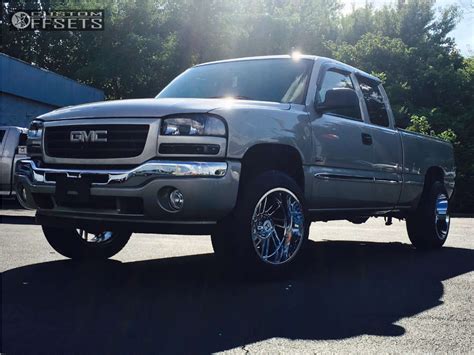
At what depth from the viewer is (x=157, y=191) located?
4.64 meters

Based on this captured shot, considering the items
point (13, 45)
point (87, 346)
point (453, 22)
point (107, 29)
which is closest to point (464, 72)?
point (453, 22)

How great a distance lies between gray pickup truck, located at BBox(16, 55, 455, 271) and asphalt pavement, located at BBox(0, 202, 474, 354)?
1.38 feet

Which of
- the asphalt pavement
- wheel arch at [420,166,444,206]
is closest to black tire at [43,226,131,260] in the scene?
the asphalt pavement

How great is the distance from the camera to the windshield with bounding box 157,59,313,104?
A: 19.7 ft

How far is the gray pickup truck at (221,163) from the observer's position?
4.73 m

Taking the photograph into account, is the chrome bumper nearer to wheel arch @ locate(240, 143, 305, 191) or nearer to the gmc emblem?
the gmc emblem

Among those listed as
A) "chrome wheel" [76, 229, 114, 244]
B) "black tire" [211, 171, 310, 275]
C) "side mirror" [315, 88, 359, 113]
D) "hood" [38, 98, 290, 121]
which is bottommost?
"chrome wheel" [76, 229, 114, 244]

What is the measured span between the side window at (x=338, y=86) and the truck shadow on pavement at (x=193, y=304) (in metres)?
1.57

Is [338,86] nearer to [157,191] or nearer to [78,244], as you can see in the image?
[157,191]

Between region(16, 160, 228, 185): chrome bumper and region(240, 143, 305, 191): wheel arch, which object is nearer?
region(16, 160, 228, 185): chrome bumper

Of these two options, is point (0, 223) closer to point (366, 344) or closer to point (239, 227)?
point (239, 227)

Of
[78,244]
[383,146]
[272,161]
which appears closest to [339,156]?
[272,161]

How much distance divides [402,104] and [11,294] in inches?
1027

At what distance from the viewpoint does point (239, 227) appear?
483 cm
